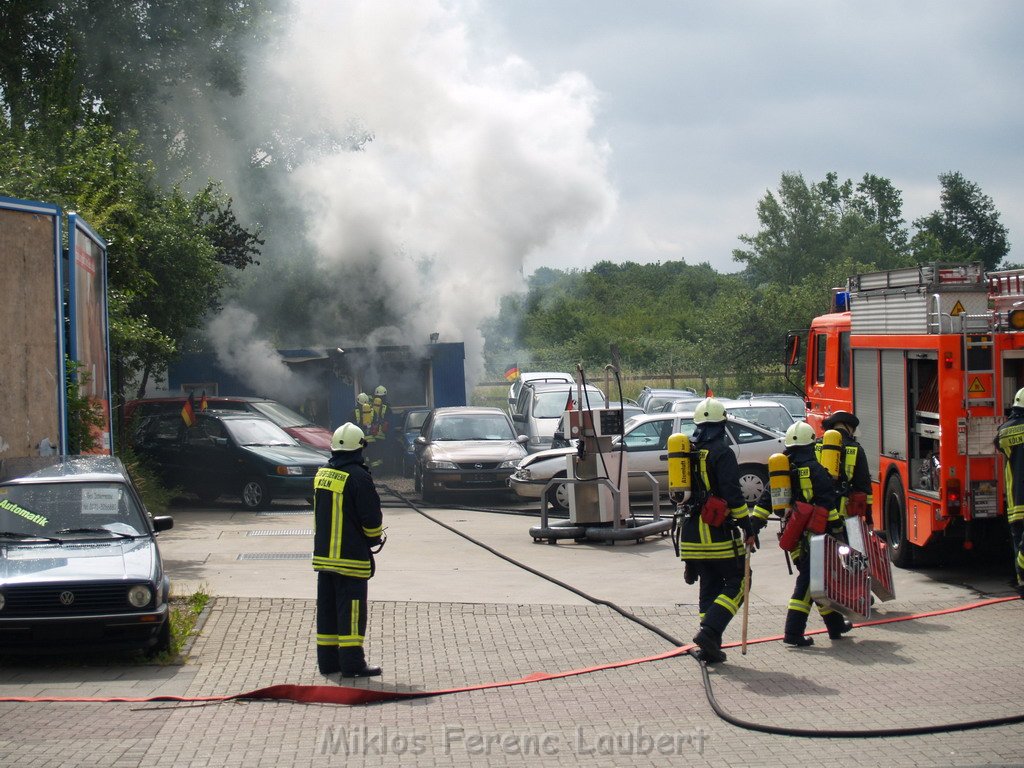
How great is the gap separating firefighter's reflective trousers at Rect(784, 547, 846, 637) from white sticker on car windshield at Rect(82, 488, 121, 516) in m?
5.01

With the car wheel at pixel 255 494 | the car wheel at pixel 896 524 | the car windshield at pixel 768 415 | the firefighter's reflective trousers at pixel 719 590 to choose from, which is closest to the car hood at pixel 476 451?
the car wheel at pixel 255 494

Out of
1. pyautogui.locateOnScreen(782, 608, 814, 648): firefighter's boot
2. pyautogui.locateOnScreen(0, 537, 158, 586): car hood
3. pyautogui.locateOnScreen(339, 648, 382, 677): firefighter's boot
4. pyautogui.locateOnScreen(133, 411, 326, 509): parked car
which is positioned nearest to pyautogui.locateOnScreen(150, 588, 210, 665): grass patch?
pyautogui.locateOnScreen(0, 537, 158, 586): car hood

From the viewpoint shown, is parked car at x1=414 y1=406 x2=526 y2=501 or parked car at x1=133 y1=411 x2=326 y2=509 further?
parked car at x1=414 y1=406 x2=526 y2=501

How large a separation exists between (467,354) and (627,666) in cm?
2250

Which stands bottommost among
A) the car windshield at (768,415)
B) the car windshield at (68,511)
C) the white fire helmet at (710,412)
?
the car windshield at (68,511)

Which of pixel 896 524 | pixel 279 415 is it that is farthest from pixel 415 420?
pixel 896 524

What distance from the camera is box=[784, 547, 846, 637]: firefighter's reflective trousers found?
25.8 feet

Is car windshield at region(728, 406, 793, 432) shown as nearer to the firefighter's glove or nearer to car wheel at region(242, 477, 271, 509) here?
car wheel at region(242, 477, 271, 509)

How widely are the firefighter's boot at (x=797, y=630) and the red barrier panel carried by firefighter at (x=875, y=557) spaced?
93 centimetres

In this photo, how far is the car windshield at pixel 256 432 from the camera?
1786 cm

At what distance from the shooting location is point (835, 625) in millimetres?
8055

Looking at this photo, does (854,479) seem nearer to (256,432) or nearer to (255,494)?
(255,494)

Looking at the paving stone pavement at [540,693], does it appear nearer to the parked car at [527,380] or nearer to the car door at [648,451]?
the car door at [648,451]

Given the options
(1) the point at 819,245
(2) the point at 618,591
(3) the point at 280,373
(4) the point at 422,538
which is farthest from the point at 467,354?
(1) the point at 819,245
